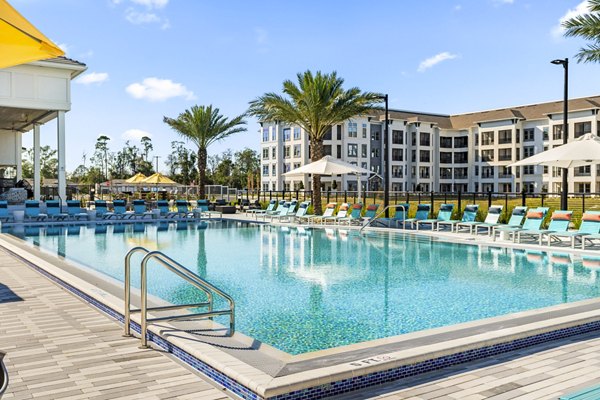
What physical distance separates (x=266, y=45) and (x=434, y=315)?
1709 centimetres

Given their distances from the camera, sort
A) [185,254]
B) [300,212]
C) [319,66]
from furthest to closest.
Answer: [319,66], [300,212], [185,254]

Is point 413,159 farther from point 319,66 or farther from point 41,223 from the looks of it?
point 41,223

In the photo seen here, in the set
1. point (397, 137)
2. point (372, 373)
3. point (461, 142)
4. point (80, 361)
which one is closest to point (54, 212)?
point (80, 361)

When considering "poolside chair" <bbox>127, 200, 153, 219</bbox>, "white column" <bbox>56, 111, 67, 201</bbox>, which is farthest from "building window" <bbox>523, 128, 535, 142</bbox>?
"white column" <bbox>56, 111, 67, 201</bbox>

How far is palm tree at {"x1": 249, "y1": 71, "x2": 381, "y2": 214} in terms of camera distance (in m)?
26.0

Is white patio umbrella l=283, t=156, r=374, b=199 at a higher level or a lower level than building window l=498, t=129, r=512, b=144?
lower

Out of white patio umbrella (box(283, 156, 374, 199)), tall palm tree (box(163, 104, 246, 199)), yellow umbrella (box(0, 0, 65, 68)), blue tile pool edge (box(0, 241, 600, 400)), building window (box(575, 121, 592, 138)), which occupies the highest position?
building window (box(575, 121, 592, 138))

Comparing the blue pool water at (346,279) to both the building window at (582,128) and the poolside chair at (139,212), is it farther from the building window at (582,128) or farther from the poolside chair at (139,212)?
the building window at (582,128)

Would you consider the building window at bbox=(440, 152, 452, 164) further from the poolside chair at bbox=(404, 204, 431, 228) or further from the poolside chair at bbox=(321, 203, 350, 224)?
the poolside chair at bbox=(404, 204, 431, 228)

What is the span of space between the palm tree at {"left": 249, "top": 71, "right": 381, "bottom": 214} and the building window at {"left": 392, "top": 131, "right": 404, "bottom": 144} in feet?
136

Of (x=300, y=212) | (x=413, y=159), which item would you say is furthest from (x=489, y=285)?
(x=413, y=159)

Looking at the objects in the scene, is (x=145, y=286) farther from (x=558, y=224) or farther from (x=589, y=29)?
(x=589, y=29)

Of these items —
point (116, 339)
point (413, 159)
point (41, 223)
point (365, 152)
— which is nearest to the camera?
point (116, 339)

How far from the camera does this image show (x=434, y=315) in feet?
24.4
